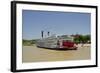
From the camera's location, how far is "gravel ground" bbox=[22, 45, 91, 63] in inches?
59.4

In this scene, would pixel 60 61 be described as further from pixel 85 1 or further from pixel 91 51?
pixel 85 1

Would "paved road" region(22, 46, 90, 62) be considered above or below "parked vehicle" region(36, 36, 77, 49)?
below

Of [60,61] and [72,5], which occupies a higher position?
[72,5]

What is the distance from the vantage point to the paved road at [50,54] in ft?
4.95

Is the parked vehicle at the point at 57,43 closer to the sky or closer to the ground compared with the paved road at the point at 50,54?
closer to the sky

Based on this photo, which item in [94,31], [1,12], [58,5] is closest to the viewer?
[1,12]

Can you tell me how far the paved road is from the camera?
151 centimetres

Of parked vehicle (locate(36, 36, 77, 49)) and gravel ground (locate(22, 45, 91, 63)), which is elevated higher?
parked vehicle (locate(36, 36, 77, 49))

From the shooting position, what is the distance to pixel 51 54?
1575mm

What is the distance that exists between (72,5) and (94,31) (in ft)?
0.96

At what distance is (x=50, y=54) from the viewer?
1572mm

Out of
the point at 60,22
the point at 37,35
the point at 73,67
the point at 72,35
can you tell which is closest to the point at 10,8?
the point at 37,35

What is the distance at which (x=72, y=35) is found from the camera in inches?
64.3

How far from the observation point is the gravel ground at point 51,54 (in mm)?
1508
